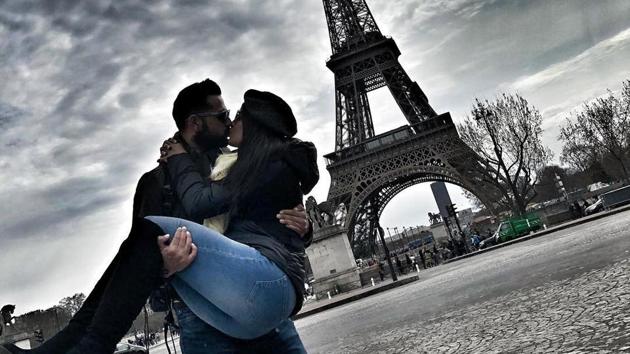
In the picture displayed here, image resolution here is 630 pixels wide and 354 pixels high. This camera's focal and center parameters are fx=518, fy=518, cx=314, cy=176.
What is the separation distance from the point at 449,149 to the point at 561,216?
323 inches

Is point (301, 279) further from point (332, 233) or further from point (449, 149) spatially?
point (449, 149)

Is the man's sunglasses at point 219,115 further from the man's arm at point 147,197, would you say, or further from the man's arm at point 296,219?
the man's arm at point 296,219

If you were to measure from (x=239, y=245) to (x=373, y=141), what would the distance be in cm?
3714

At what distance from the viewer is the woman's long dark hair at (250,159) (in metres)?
1.84

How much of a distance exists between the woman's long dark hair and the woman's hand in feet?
0.80

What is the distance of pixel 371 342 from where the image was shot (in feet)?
18.0

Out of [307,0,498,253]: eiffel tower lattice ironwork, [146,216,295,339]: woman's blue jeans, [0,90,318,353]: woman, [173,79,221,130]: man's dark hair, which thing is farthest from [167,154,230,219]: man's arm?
[307,0,498,253]: eiffel tower lattice ironwork

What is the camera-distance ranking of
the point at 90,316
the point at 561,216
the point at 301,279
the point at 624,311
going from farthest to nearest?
the point at 561,216 < the point at 624,311 < the point at 301,279 < the point at 90,316

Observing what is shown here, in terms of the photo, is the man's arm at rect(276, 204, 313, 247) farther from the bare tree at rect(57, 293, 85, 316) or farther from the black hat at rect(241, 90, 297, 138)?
the bare tree at rect(57, 293, 85, 316)

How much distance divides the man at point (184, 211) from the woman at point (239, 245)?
0.05 metres

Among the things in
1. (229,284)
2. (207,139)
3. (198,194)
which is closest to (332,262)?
(207,139)

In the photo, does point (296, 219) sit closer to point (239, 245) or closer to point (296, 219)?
point (296, 219)

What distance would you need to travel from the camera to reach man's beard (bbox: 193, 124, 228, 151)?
2102 mm

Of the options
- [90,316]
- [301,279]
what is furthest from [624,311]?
[90,316]
